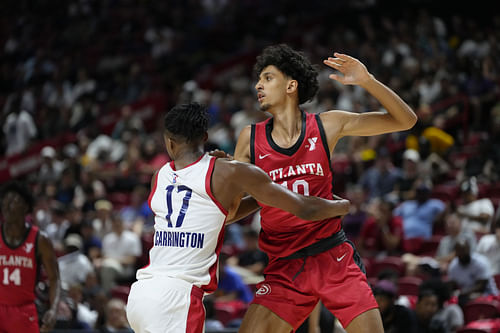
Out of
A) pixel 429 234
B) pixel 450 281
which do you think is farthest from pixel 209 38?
pixel 450 281

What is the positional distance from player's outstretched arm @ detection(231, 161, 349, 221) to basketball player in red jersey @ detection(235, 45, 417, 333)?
35 centimetres

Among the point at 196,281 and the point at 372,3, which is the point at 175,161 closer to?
the point at 196,281

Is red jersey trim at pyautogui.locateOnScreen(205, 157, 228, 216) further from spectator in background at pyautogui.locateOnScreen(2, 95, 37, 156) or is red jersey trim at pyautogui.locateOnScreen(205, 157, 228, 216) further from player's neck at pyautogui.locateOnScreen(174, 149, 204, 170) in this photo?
spectator in background at pyautogui.locateOnScreen(2, 95, 37, 156)

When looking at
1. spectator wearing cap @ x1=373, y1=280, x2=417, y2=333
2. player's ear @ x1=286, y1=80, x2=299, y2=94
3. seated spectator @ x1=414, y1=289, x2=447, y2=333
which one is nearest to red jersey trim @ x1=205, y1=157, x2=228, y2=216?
player's ear @ x1=286, y1=80, x2=299, y2=94

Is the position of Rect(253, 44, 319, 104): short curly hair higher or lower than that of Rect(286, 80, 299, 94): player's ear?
higher

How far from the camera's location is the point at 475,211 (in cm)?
880

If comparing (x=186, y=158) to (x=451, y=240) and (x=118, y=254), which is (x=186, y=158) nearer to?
(x=451, y=240)

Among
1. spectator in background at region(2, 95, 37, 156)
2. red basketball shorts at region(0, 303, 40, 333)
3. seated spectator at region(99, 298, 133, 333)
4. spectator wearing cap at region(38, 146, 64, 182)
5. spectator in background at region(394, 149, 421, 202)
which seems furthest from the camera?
spectator in background at region(2, 95, 37, 156)

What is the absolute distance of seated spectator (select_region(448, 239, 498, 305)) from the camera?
750cm

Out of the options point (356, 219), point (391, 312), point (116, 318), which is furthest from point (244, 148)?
point (356, 219)

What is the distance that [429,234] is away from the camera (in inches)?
365

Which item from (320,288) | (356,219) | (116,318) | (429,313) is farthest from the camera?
(356,219)

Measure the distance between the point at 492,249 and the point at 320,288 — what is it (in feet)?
14.4

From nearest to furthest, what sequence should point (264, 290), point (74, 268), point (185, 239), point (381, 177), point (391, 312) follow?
point (185, 239) < point (264, 290) < point (391, 312) < point (74, 268) < point (381, 177)
